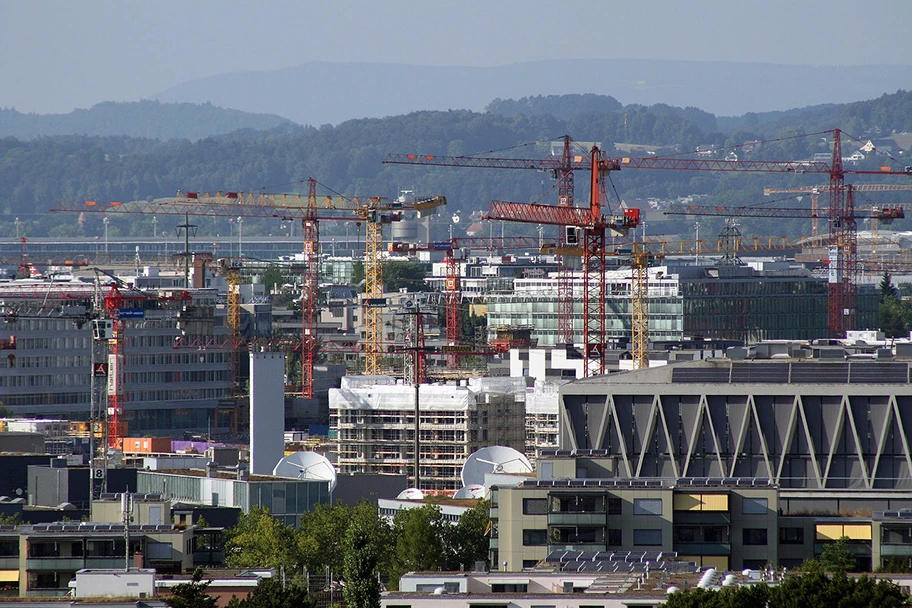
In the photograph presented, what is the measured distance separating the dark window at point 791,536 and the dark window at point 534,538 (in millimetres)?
6297

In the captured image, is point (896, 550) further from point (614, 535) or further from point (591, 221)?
point (591, 221)

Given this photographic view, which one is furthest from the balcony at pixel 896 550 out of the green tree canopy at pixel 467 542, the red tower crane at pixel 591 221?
the red tower crane at pixel 591 221

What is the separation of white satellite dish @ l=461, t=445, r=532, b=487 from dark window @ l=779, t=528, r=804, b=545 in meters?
21.9

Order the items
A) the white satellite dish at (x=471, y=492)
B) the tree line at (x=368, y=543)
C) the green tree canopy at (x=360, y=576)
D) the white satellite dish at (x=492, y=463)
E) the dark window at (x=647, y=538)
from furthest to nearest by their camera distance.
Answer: the white satellite dish at (x=492, y=463) < the white satellite dish at (x=471, y=492) < the tree line at (x=368, y=543) < the dark window at (x=647, y=538) < the green tree canopy at (x=360, y=576)

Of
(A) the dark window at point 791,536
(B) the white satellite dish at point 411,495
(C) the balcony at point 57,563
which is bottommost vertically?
(B) the white satellite dish at point 411,495

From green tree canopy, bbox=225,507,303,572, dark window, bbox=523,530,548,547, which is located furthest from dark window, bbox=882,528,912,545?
green tree canopy, bbox=225,507,303,572

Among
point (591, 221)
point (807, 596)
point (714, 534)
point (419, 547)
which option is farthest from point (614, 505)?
point (591, 221)

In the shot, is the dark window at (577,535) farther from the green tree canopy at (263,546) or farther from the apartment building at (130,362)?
the apartment building at (130,362)

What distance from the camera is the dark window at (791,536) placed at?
6141cm

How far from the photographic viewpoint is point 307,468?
294 feet

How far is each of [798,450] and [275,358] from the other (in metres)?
48.9

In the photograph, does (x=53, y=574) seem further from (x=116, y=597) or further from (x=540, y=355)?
(x=540, y=355)

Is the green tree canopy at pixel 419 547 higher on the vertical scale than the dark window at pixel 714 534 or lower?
lower

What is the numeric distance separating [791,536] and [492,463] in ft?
81.6
